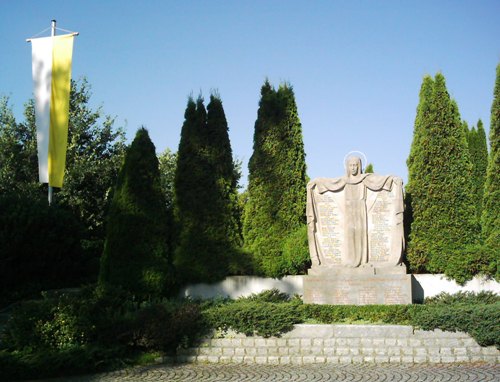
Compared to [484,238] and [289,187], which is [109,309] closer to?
[289,187]

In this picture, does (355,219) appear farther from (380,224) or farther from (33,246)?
(33,246)

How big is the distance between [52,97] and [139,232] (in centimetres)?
541

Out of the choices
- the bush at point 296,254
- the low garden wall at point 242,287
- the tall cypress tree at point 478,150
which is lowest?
the low garden wall at point 242,287

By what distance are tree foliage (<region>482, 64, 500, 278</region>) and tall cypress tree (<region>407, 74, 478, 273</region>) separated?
311 millimetres

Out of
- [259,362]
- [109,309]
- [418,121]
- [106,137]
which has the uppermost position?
[106,137]

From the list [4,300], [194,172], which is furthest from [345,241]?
[4,300]

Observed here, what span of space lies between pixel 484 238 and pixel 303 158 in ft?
16.2

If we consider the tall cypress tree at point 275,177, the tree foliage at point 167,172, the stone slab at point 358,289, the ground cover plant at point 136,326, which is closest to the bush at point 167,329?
the ground cover plant at point 136,326

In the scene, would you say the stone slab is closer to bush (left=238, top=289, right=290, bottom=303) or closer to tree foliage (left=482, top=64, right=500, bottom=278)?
bush (left=238, top=289, right=290, bottom=303)

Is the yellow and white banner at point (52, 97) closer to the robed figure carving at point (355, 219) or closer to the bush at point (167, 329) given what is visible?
the bush at point (167, 329)

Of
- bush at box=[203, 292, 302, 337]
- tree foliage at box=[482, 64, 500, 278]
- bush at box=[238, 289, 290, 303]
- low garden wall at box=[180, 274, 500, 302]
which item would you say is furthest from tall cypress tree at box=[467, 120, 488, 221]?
bush at box=[203, 292, 302, 337]

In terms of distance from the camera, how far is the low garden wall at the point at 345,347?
9930 mm

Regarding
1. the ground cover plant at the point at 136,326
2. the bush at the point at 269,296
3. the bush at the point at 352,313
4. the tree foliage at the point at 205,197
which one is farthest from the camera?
the tree foliage at the point at 205,197

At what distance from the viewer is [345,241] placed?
13.3 metres
